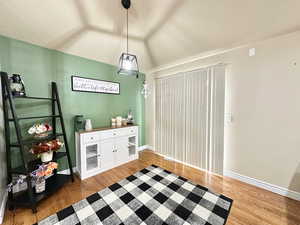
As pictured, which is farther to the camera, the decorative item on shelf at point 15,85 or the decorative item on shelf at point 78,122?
the decorative item on shelf at point 78,122

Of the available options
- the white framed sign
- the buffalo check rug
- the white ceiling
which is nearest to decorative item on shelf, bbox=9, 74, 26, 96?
the white ceiling

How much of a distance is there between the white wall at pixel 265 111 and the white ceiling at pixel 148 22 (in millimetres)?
279

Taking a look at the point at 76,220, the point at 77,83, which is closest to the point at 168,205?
the point at 76,220

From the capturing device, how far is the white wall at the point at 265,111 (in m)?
1.68

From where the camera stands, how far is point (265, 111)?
1.87 meters

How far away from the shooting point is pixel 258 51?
189cm

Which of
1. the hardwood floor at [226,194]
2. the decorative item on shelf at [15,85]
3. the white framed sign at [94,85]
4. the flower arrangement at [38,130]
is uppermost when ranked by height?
the white framed sign at [94,85]

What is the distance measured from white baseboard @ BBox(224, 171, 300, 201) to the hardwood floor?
0.24 ft

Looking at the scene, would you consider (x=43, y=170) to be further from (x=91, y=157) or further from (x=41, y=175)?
(x=91, y=157)

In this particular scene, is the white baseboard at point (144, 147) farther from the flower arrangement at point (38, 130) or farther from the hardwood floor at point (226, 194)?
the flower arrangement at point (38, 130)

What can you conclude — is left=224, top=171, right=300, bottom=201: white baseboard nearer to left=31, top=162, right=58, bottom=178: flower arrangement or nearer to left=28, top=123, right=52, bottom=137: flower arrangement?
left=31, top=162, right=58, bottom=178: flower arrangement

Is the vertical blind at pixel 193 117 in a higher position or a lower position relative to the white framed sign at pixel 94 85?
lower

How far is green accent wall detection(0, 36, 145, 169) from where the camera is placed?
1.83 metres

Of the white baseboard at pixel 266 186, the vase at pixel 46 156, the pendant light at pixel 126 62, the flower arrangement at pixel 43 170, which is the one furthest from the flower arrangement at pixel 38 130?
the white baseboard at pixel 266 186
